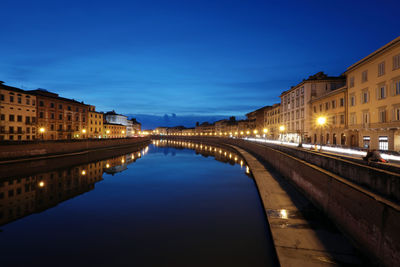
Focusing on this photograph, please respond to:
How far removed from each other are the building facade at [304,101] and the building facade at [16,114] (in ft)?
204

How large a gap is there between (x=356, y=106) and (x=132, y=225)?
35.6 metres

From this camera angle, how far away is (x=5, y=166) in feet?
100

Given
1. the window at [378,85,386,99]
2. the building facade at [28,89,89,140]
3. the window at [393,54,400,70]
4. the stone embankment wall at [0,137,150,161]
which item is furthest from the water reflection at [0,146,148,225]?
the window at [393,54,400,70]

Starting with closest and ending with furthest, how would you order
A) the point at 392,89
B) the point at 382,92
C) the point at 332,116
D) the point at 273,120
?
the point at 392,89 → the point at 382,92 → the point at 332,116 → the point at 273,120

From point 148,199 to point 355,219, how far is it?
56.1ft

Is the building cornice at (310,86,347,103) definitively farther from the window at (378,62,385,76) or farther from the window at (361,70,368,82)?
the window at (378,62,385,76)

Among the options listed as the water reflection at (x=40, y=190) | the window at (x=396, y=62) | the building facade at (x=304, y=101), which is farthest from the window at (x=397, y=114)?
the water reflection at (x=40, y=190)

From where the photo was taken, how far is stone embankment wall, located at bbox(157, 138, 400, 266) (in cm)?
743

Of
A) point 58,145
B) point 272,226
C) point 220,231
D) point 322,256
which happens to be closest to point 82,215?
point 220,231

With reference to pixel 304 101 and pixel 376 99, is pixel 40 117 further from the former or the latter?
pixel 376 99

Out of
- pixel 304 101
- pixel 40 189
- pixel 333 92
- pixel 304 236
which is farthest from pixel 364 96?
pixel 40 189

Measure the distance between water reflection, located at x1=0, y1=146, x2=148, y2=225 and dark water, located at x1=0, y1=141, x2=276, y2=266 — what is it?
0.30 feet

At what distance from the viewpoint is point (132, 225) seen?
14648 millimetres

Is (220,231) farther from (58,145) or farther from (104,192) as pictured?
(58,145)
